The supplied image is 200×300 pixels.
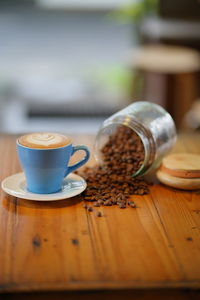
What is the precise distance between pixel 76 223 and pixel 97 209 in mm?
85

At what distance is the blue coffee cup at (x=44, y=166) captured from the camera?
1.17 metres

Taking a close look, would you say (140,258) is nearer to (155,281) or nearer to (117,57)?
(155,281)

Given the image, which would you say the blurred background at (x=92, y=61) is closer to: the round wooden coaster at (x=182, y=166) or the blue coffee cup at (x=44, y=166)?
the round wooden coaster at (x=182, y=166)

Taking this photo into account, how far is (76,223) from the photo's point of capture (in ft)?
3.67

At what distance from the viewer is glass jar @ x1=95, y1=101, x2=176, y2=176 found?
132 cm

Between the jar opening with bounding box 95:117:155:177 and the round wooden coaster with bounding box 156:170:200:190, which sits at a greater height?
the jar opening with bounding box 95:117:155:177

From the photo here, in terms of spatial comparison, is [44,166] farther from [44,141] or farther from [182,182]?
[182,182]

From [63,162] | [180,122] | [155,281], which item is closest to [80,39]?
[180,122]

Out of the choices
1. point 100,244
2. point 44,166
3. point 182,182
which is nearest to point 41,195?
point 44,166

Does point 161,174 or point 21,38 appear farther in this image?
point 21,38

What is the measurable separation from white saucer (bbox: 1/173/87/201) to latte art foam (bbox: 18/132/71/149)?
4.5 inches

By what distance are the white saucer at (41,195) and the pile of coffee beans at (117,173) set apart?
3 centimetres

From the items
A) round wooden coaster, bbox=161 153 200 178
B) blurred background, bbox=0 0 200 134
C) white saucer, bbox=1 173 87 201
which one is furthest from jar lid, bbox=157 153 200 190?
blurred background, bbox=0 0 200 134

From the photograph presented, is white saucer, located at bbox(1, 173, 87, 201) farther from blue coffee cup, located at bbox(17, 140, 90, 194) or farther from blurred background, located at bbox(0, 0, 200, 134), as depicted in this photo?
blurred background, located at bbox(0, 0, 200, 134)
